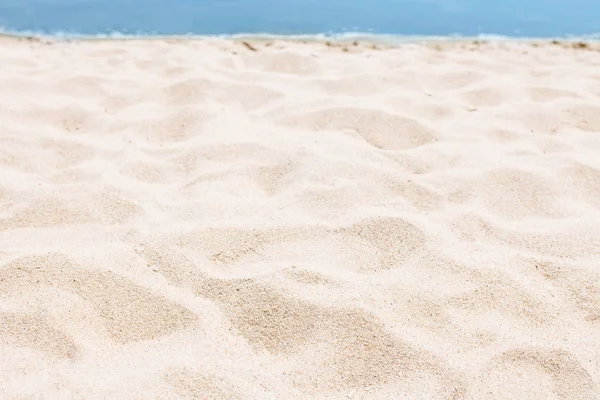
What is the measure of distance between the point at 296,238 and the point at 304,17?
9.67 feet

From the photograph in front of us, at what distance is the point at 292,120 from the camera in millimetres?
2287

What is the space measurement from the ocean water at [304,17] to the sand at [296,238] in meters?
1.28

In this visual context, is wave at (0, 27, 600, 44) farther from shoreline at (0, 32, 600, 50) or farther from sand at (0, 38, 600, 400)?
sand at (0, 38, 600, 400)

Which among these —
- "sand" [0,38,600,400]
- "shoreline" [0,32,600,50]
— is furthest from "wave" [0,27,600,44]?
"sand" [0,38,600,400]

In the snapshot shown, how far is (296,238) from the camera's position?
1582mm

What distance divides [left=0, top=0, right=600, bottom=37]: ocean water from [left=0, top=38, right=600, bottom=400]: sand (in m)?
1.28

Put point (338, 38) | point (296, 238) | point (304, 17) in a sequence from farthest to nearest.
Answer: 1. point (304, 17)
2. point (338, 38)
3. point (296, 238)

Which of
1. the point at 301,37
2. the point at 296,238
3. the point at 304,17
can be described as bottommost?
the point at 296,238

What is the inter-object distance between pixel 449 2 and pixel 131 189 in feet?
11.9

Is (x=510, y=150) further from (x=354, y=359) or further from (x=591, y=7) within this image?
(x=591, y=7)

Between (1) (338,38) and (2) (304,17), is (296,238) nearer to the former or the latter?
(1) (338,38)

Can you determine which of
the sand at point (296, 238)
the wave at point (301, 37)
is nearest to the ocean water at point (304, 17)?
the wave at point (301, 37)

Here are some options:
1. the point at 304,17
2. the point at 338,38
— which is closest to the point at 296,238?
the point at 338,38

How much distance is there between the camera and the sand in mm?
1210
